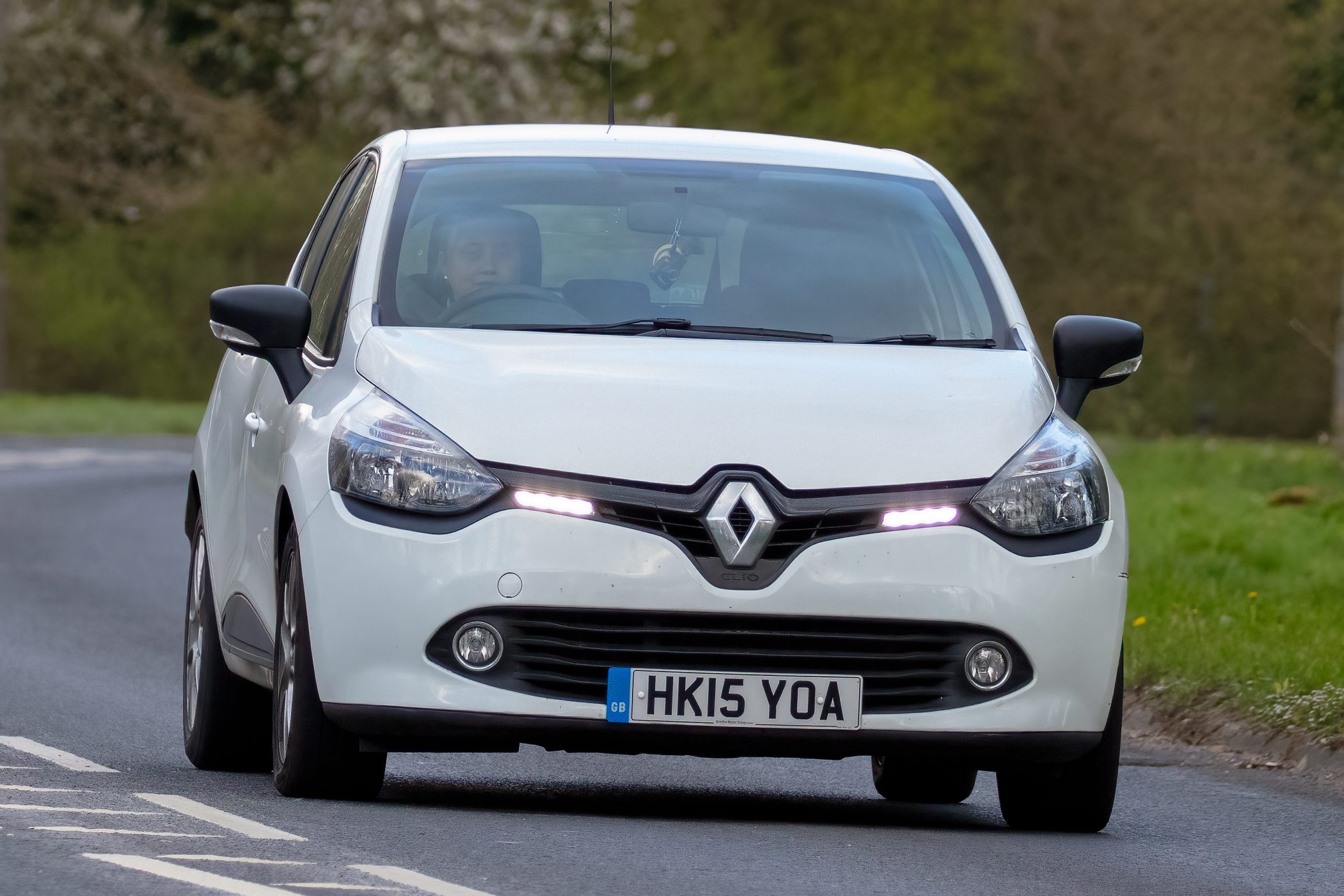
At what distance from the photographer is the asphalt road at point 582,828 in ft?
20.2

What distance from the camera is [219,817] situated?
6930 mm

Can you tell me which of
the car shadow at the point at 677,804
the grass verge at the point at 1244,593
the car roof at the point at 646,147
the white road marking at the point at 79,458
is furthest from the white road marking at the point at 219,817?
the white road marking at the point at 79,458

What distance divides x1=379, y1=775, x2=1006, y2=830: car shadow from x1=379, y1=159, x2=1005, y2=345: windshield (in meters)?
1.23

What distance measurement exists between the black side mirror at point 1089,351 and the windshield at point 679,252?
191mm

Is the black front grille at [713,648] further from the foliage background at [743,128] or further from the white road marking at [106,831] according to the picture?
the foliage background at [743,128]

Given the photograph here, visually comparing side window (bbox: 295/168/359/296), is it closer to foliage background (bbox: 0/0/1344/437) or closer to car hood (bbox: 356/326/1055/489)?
car hood (bbox: 356/326/1055/489)

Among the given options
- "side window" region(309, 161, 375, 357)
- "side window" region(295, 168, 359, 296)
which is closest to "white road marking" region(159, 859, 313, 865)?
"side window" region(309, 161, 375, 357)

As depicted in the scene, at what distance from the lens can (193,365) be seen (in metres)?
47.3

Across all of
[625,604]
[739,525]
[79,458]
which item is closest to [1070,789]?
[739,525]

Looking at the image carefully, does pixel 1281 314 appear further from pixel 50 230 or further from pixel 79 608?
pixel 79 608

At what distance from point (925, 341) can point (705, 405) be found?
0.93 m

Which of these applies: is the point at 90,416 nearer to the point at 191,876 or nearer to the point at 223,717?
the point at 223,717

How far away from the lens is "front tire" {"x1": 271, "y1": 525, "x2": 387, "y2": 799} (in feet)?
22.7

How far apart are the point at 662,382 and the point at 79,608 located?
770 cm
